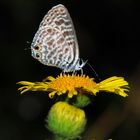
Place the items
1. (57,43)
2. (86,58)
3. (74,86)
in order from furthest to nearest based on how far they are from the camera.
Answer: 1. (86,58)
2. (57,43)
3. (74,86)

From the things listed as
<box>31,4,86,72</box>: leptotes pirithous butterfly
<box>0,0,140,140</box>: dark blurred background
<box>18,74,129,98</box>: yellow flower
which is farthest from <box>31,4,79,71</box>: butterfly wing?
<box>0,0,140,140</box>: dark blurred background

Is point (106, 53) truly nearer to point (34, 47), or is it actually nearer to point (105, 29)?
point (105, 29)

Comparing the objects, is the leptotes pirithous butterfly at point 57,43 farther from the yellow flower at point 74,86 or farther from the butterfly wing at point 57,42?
the yellow flower at point 74,86

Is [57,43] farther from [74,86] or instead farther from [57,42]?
[74,86]

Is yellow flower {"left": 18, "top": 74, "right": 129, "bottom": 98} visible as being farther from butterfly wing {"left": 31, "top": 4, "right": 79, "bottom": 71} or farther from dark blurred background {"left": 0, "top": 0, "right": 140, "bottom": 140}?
dark blurred background {"left": 0, "top": 0, "right": 140, "bottom": 140}

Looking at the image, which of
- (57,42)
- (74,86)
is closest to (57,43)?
(57,42)

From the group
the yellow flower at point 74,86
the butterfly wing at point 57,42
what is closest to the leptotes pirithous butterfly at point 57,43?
the butterfly wing at point 57,42
